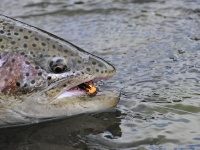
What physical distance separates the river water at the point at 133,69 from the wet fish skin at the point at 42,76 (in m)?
0.23

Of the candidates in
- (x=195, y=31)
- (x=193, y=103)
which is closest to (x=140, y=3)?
(x=195, y=31)

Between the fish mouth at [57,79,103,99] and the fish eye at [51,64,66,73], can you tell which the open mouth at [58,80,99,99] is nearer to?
the fish mouth at [57,79,103,99]

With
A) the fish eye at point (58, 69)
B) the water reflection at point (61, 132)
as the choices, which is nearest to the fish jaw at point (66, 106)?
the water reflection at point (61, 132)

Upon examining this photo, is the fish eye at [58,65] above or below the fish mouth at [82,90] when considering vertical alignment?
above

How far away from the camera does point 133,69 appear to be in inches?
232

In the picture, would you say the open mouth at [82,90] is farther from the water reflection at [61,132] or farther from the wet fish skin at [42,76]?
the water reflection at [61,132]

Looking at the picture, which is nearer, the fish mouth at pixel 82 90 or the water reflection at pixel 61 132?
the water reflection at pixel 61 132

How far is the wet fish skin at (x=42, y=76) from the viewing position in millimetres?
4203

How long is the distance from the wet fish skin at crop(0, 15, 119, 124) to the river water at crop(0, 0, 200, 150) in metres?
0.23

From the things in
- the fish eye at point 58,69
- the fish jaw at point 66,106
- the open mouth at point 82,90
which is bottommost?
the fish jaw at point 66,106

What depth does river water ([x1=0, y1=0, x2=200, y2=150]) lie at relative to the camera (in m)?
4.23

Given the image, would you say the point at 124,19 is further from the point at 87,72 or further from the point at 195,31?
the point at 87,72

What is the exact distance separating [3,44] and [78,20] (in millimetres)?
4169

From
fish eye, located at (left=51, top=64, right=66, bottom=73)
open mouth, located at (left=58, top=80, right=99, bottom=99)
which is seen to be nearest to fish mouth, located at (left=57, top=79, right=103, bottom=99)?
open mouth, located at (left=58, top=80, right=99, bottom=99)
